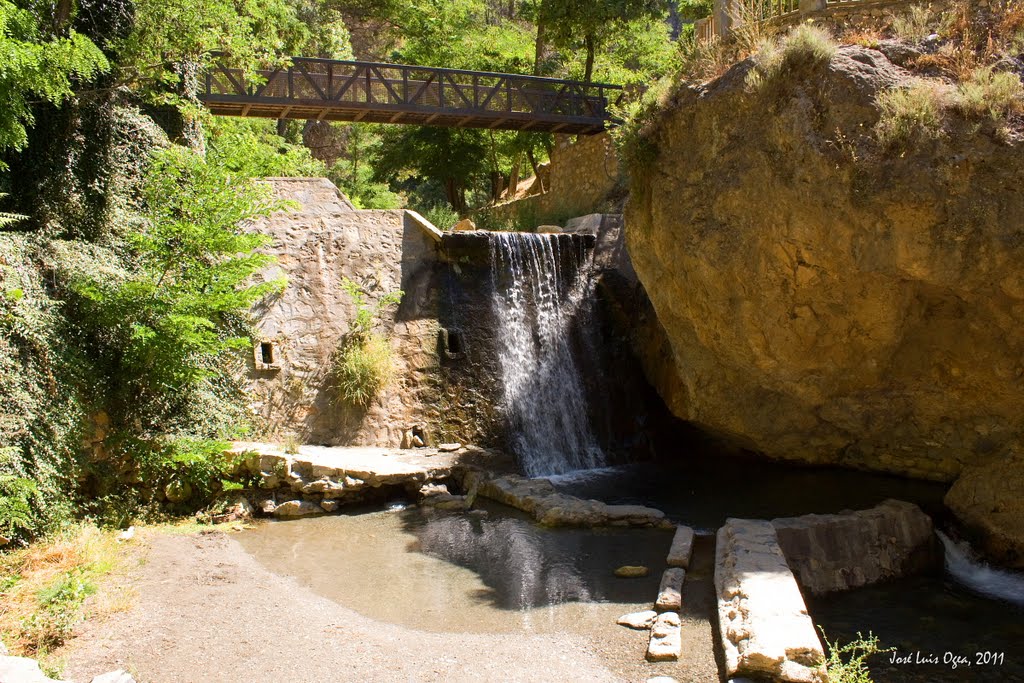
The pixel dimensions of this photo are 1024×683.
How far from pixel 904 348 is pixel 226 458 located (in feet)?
26.9

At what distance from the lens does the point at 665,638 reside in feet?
19.4

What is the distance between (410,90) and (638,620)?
14.2 metres

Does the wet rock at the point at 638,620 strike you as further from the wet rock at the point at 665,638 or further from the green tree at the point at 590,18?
the green tree at the point at 590,18

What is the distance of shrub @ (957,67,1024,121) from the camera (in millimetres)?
7961

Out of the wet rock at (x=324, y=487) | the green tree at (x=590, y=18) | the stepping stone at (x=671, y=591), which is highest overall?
the green tree at (x=590, y=18)

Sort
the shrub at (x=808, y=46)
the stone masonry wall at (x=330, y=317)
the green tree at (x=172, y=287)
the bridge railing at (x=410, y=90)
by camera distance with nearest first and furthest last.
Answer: the green tree at (x=172, y=287)
the shrub at (x=808, y=46)
the stone masonry wall at (x=330, y=317)
the bridge railing at (x=410, y=90)

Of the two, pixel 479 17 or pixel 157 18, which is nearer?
pixel 157 18

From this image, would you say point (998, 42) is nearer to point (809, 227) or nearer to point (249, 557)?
point (809, 227)

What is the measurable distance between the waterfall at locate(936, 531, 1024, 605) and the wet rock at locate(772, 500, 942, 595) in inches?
9.8

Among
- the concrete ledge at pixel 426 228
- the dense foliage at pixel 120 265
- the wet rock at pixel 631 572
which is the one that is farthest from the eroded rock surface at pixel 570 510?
the concrete ledge at pixel 426 228

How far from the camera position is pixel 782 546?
7.56m

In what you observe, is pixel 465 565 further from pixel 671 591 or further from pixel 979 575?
pixel 979 575

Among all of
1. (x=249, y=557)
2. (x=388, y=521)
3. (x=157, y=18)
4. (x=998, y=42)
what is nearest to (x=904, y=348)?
(x=998, y=42)

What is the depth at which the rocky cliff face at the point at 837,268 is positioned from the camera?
8.21 meters
